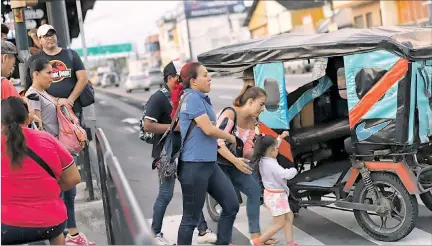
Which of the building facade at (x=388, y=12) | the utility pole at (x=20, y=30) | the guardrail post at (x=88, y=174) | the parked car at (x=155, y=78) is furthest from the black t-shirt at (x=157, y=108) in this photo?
the parked car at (x=155, y=78)

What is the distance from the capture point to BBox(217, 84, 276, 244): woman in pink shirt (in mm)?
6355

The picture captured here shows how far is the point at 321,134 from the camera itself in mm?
7551

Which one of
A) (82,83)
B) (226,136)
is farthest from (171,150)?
(82,83)

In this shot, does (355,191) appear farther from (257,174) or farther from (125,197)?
(125,197)

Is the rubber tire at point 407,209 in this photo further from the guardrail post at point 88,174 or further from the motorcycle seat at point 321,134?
the guardrail post at point 88,174

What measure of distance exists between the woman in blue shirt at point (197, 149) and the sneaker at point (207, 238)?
123 cm

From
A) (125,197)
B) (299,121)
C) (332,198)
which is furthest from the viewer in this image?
(299,121)

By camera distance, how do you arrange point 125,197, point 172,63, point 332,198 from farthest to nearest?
point 332,198 < point 172,63 < point 125,197

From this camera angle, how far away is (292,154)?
7.94 metres

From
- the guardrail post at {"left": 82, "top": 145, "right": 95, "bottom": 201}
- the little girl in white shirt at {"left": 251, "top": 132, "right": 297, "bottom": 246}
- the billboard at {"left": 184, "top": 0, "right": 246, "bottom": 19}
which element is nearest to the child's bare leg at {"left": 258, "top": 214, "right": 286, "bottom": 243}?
the little girl in white shirt at {"left": 251, "top": 132, "right": 297, "bottom": 246}

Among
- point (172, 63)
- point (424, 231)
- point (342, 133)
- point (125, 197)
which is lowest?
point (424, 231)

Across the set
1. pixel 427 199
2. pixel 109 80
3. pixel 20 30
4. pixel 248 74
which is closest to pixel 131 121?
pixel 20 30

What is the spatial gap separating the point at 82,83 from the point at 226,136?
7.01 feet

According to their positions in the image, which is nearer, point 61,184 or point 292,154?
point 61,184
